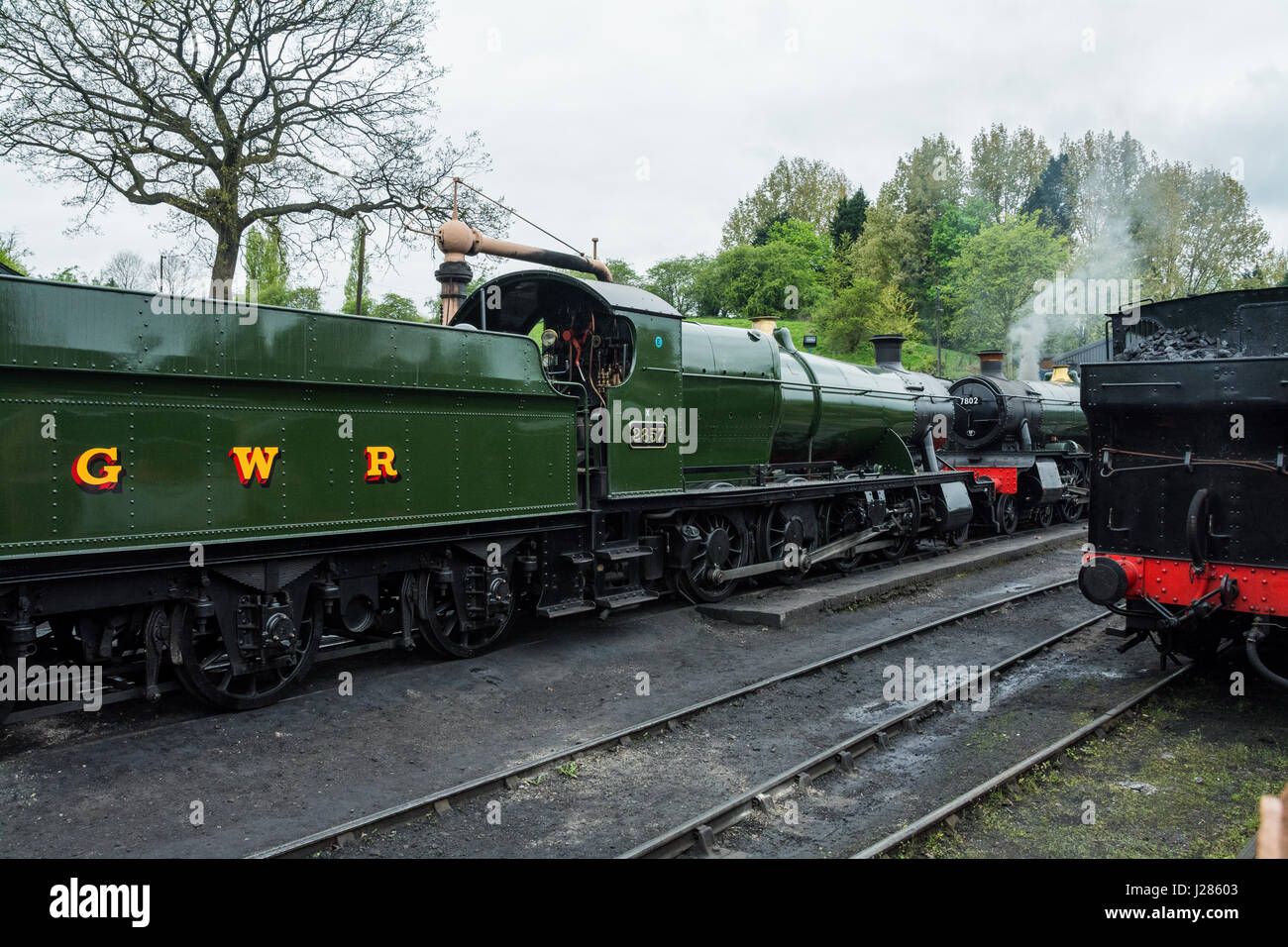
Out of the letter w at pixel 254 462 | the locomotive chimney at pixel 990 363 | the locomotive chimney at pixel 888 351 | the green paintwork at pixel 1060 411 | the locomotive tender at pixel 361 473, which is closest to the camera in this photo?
the locomotive tender at pixel 361 473

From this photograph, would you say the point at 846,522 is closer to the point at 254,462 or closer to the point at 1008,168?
the point at 254,462

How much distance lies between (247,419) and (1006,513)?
625 inches

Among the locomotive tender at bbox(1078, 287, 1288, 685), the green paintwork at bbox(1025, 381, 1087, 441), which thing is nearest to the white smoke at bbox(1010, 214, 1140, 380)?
the green paintwork at bbox(1025, 381, 1087, 441)

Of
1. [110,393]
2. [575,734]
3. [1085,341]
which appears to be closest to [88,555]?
[110,393]

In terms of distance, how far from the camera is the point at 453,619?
823 centimetres

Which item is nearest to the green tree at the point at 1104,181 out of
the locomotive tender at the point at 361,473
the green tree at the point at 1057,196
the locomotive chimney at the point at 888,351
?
the green tree at the point at 1057,196

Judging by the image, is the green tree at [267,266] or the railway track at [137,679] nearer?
the railway track at [137,679]

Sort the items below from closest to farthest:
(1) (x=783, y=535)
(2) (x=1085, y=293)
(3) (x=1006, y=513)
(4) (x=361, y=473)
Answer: (4) (x=361, y=473) < (1) (x=783, y=535) < (3) (x=1006, y=513) < (2) (x=1085, y=293)

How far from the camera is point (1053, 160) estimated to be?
60531mm

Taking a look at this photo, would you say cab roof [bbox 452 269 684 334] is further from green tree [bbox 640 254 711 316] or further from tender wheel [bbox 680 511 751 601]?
green tree [bbox 640 254 711 316]

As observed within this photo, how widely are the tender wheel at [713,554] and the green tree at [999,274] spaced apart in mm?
35449

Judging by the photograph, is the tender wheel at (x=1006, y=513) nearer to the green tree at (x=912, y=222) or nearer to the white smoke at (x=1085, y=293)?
the white smoke at (x=1085, y=293)

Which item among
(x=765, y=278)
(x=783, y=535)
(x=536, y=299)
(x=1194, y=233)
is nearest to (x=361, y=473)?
(x=536, y=299)

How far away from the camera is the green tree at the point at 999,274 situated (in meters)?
42.4
